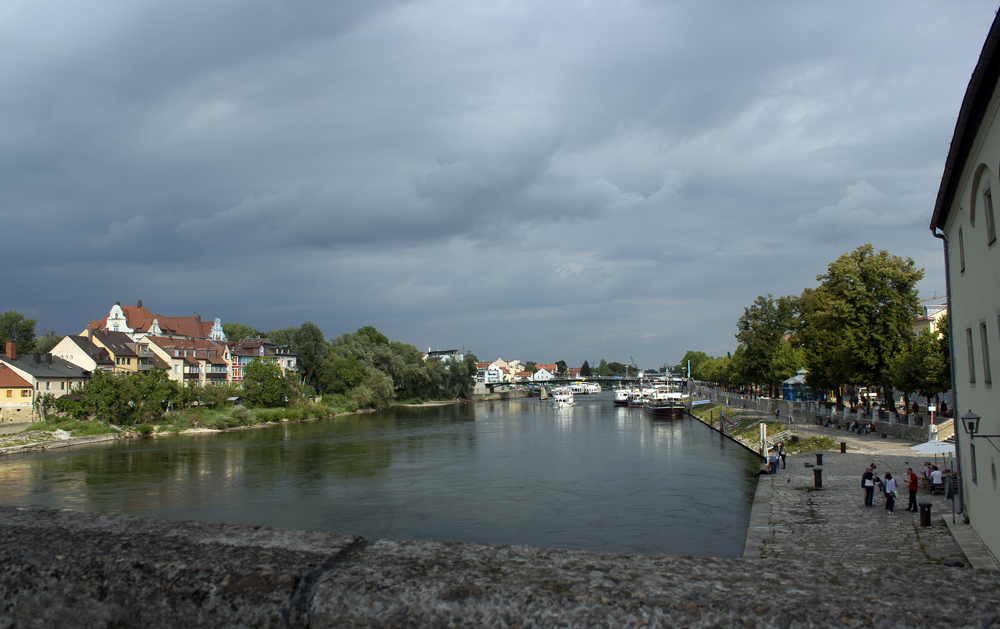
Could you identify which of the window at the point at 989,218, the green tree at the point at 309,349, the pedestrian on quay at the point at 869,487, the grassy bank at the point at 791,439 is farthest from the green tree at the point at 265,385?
the window at the point at 989,218

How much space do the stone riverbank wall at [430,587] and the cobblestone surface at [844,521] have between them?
913 cm

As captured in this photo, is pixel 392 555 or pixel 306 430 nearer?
pixel 392 555

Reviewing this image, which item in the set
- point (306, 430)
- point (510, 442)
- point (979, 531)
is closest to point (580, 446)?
point (510, 442)

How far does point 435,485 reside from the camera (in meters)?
30.7

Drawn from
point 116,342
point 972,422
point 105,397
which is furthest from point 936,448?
point 116,342

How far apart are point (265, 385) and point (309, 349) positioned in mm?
16074

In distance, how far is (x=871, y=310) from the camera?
3856cm

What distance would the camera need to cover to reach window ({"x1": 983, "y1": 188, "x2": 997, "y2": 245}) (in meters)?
10.5

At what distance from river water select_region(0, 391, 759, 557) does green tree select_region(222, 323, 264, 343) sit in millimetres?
79157

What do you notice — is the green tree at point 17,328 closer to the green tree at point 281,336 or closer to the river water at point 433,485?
the green tree at point 281,336

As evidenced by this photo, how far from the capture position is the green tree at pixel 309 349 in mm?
87375

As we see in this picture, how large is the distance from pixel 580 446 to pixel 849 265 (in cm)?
2224

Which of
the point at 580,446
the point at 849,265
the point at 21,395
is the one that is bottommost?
the point at 580,446

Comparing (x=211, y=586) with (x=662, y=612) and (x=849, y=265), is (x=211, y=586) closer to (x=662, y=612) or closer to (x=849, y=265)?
(x=662, y=612)
